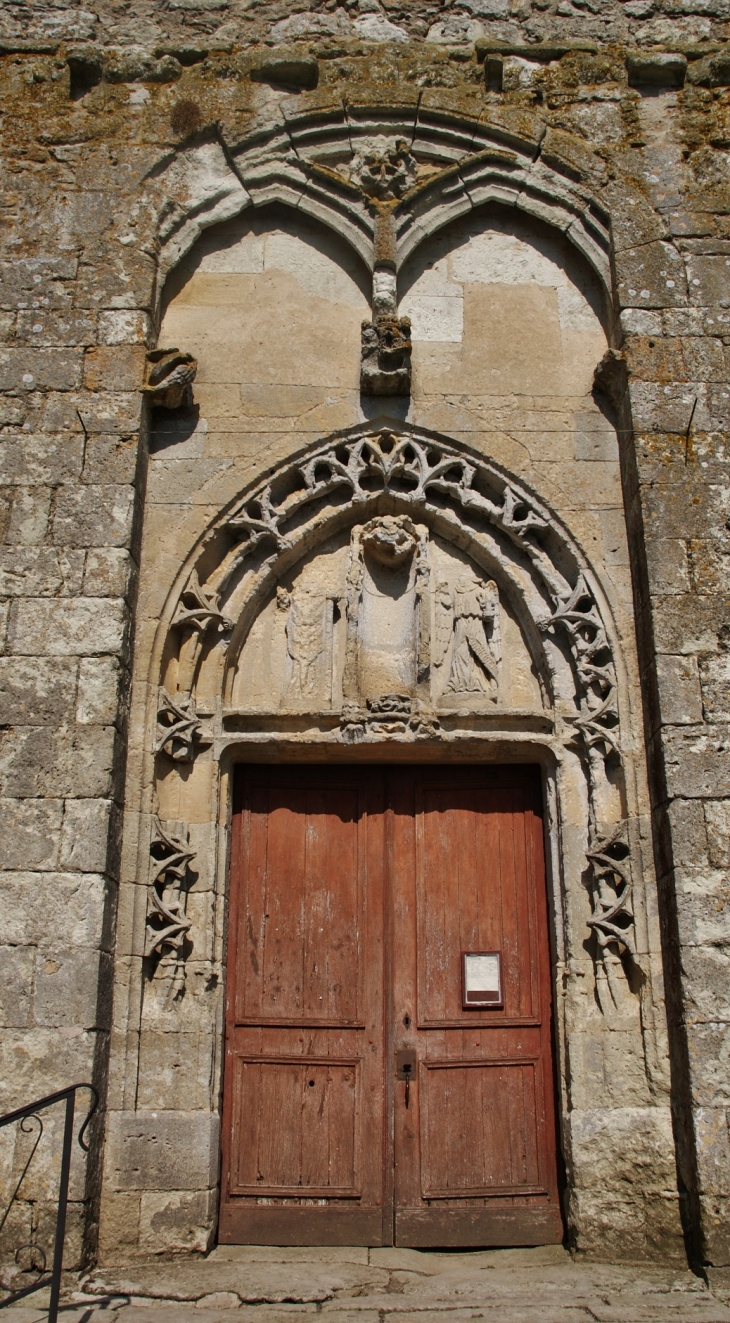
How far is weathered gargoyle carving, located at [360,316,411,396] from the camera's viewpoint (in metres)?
5.50

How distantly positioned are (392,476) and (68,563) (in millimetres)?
1679

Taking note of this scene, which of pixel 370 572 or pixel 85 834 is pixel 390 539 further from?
pixel 85 834

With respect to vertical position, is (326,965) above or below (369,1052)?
above

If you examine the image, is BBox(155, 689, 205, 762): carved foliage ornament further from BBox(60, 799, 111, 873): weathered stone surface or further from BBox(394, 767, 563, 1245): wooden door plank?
BBox(394, 767, 563, 1245): wooden door plank

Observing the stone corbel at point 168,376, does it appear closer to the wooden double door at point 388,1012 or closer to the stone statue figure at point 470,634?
the stone statue figure at point 470,634

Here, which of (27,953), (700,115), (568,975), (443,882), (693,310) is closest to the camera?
(27,953)

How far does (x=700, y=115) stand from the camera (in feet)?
19.5

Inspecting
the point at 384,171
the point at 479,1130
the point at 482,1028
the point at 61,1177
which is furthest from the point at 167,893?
the point at 384,171

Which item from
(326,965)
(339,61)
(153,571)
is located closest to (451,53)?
(339,61)

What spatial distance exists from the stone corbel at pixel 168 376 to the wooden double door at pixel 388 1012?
1.88 m

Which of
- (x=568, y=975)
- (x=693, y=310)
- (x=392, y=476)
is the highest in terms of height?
(x=693, y=310)

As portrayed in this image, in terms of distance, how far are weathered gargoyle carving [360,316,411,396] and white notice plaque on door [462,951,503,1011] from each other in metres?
2.82

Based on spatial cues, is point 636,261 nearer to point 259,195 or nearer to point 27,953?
point 259,195

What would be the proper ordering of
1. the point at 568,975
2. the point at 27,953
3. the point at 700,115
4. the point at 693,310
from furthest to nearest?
the point at 700,115, the point at 693,310, the point at 568,975, the point at 27,953
